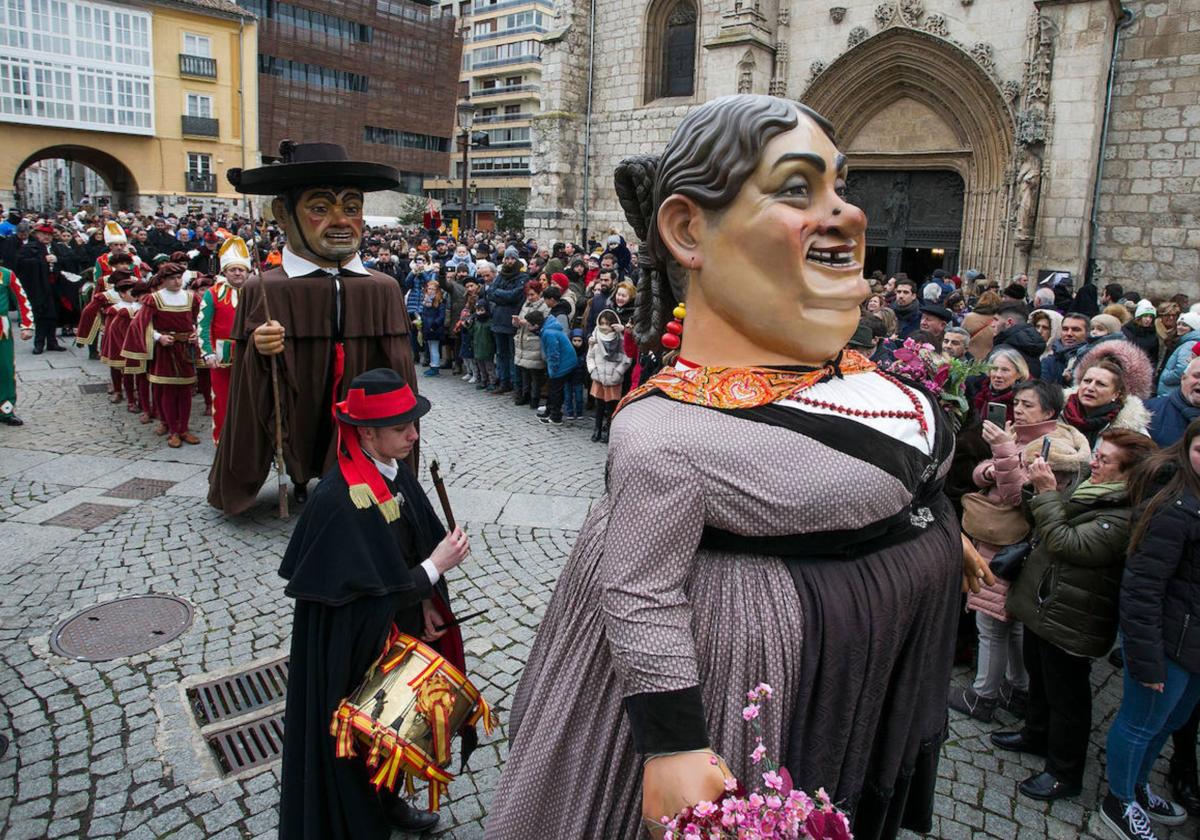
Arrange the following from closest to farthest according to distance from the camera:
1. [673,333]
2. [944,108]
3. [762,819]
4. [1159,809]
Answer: [762,819] → [673,333] → [1159,809] → [944,108]

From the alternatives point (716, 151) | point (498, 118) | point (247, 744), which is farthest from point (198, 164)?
point (716, 151)

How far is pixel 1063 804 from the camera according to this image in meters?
3.37

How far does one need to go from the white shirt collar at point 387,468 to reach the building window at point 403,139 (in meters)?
46.4

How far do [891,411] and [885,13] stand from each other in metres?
16.1

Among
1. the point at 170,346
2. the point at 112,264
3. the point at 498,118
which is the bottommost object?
the point at 170,346

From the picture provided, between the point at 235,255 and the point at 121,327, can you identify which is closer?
the point at 235,255

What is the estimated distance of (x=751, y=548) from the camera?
1.65m

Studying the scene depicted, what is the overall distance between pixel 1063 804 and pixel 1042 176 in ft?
42.9

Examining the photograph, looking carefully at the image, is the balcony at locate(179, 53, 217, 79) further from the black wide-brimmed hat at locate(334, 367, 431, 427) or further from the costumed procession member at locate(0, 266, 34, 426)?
the black wide-brimmed hat at locate(334, 367, 431, 427)

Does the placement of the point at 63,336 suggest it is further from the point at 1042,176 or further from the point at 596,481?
the point at 1042,176

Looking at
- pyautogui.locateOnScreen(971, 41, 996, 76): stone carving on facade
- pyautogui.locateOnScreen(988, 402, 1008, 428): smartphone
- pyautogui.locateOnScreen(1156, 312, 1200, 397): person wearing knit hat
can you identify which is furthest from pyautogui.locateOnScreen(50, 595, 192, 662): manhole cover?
pyautogui.locateOnScreen(971, 41, 996, 76): stone carving on facade

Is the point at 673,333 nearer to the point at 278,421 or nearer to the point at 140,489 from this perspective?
the point at 278,421

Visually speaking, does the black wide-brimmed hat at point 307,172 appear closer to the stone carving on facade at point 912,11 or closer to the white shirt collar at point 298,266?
the white shirt collar at point 298,266

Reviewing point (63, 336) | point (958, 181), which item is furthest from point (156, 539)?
point (958, 181)
